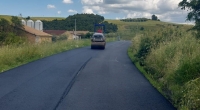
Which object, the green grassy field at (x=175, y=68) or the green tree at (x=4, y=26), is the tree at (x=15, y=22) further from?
the green grassy field at (x=175, y=68)

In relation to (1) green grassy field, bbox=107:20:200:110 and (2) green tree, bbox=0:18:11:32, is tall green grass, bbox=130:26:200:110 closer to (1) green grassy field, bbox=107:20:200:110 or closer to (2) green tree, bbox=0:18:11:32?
(1) green grassy field, bbox=107:20:200:110

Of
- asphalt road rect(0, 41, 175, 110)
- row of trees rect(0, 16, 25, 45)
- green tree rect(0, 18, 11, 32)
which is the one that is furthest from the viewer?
green tree rect(0, 18, 11, 32)

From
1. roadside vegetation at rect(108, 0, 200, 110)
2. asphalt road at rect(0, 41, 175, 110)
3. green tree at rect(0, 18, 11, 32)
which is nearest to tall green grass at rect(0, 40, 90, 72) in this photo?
asphalt road at rect(0, 41, 175, 110)

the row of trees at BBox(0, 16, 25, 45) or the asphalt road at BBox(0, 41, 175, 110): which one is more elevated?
the row of trees at BBox(0, 16, 25, 45)

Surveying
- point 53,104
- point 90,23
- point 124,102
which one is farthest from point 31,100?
point 90,23

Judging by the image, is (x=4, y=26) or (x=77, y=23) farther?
(x=77, y=23)

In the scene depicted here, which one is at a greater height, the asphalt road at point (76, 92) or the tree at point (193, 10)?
the tree at point (193, 10)

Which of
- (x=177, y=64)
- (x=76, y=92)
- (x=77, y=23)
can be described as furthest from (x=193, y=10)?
(x=77, y=23)

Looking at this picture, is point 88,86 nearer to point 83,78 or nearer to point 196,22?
point 83,78

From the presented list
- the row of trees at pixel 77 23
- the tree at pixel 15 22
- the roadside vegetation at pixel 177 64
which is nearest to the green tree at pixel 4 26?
the tree at pixel 15 22

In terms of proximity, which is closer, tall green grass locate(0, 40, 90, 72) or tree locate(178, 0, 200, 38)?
tree locate(178, 0, 200, 38)

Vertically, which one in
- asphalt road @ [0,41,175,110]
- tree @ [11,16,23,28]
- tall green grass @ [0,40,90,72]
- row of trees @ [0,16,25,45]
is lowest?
asphalt road @ [0,41,175,110]

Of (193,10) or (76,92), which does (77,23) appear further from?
(76,92)

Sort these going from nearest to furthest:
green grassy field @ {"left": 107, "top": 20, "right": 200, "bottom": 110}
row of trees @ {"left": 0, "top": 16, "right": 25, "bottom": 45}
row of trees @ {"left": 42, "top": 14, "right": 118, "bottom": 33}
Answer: green grassy field @ {"left": 107, "top": 20, "right": 200, "bottom": 110} → row of trees @ {"left": 0, "top": 16, "right": 25, "bottom": 45} → row of trees @ {"left": 42, "top": 14, "right": 118, "bottom": 33}
